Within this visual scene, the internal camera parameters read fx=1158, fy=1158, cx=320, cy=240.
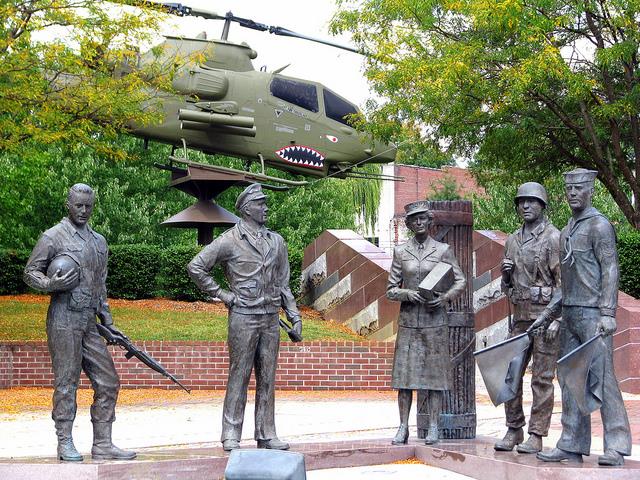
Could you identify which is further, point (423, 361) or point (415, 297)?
point (423, 361)

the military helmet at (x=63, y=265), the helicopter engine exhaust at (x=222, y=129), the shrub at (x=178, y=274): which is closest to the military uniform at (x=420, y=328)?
the military helmet at (x=63, y=265)

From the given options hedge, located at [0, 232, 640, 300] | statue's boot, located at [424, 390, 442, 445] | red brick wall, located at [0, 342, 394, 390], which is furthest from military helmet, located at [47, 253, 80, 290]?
hedge, located at [0, 232, 640, 300]

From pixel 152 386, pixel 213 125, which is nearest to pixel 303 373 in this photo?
pixel 152 386

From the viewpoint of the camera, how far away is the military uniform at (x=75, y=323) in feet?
30.9

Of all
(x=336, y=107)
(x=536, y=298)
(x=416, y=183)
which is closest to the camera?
(x=536, y=298)

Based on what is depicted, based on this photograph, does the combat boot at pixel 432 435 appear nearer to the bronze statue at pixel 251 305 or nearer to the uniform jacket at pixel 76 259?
the bronze statue at pixel 251 305

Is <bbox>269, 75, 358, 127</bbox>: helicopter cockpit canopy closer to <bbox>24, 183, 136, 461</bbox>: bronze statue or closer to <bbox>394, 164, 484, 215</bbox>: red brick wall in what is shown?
<bbox>24, 183, 136, 461</bbox>: bronze statue

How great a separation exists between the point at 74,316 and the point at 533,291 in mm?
3965

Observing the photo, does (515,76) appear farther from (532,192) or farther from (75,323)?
(75,323)

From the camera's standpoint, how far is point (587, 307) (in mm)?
9141

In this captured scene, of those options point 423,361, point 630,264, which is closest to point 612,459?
point 423,361

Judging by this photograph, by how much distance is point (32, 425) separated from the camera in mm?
13633

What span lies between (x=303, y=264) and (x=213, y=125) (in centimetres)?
436

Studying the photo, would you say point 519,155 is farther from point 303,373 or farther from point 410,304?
point 410,304
